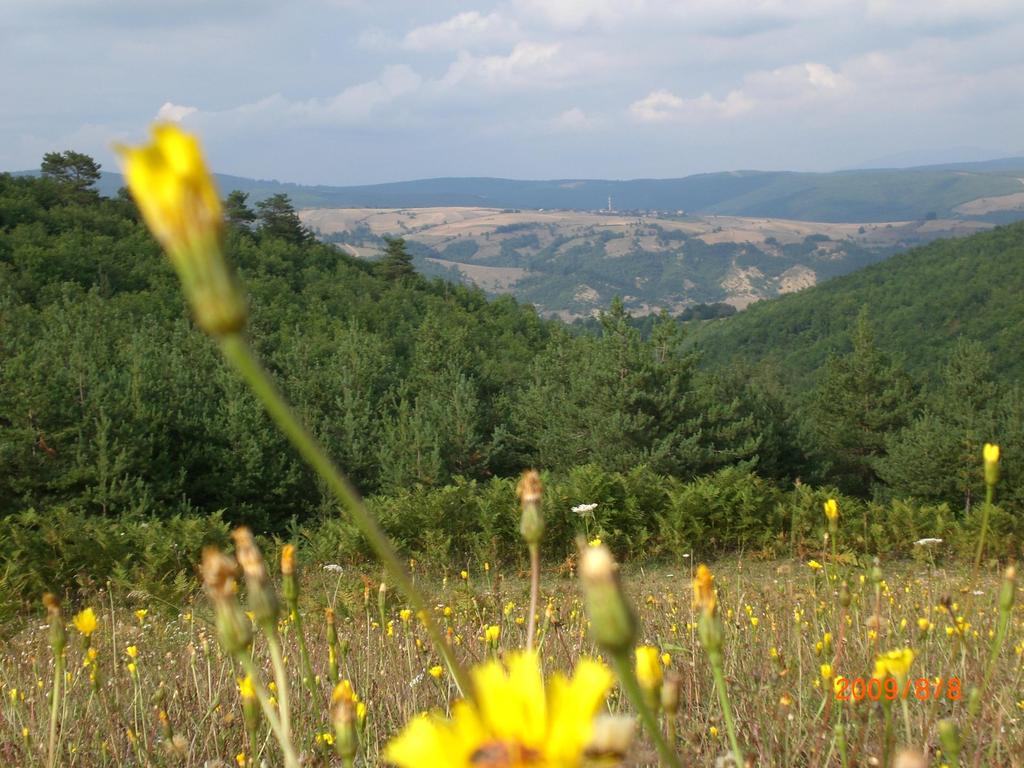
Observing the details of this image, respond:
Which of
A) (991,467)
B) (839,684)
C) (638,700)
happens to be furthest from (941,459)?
(638,700)

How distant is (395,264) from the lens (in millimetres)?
39219

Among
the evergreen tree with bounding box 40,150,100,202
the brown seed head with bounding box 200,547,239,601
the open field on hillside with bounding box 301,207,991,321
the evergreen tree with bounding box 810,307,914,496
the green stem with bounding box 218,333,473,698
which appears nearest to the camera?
the green stem with bounding box 218,333,473,698

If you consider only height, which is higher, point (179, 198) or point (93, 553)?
point (179, 198)

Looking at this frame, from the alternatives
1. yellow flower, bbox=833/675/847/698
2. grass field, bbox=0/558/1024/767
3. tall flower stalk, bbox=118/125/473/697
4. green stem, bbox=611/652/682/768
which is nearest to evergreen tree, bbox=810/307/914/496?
grass field, bbox=0/558/1024/767

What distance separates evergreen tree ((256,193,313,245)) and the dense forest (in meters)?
0.27

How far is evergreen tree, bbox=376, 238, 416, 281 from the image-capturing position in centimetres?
3881

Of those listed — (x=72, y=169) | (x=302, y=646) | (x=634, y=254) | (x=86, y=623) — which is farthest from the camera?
(x=634, y=254)

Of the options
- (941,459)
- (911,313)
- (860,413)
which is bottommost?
(911,313)

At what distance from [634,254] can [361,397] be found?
16513 cm

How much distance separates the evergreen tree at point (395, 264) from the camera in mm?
38812

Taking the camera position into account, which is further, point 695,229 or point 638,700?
point 695,229
